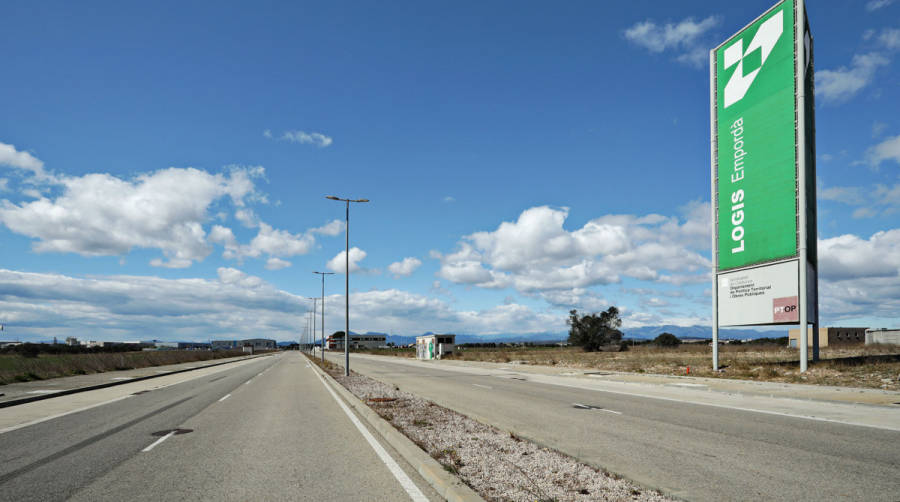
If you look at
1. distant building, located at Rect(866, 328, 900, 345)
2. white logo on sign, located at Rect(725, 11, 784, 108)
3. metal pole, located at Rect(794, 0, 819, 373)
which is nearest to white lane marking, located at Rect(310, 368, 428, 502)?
metal pole, located at Rect(794, 0, 819, 373)

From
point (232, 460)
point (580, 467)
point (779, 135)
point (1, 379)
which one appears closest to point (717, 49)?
point (779, 135)

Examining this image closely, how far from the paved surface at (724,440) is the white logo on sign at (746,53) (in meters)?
17.4

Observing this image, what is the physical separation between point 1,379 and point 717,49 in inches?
1525

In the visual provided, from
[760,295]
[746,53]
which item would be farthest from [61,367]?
[746,53]

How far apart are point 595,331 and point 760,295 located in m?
68.1

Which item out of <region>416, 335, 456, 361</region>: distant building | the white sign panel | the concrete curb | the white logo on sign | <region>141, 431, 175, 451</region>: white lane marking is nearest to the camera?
the concrete curb

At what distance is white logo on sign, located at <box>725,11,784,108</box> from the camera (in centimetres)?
2661

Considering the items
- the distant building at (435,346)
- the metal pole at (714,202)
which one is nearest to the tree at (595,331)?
the distant building at (435,346)

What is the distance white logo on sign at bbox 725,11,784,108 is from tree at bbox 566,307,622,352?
67.8 metres

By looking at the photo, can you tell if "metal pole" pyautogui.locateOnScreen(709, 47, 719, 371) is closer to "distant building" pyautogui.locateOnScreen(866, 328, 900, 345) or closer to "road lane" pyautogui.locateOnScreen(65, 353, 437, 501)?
"road lane" pyautogui.locateOnScreen(65, 353, 437, 501)

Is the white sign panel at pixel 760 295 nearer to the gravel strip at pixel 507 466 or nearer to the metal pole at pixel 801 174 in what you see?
the metal pole at pixel 801 174

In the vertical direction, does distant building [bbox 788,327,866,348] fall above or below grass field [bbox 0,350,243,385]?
below

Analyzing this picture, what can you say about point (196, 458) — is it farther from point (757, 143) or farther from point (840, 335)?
point (840, 335)

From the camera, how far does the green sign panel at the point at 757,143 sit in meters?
25.7
